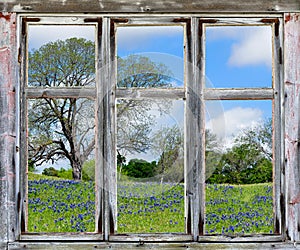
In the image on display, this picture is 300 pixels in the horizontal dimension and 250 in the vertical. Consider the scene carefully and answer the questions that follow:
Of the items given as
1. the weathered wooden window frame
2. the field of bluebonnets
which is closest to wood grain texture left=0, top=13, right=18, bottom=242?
the weathered wooden window frame

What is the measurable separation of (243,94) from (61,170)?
1290 millimetres

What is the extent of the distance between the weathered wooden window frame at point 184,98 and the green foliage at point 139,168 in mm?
480

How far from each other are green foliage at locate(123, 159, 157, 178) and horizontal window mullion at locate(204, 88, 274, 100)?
74cm

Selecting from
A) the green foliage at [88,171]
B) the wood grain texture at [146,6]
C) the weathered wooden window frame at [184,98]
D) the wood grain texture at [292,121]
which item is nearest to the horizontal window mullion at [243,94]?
the weathered wooden window frame at [184,98]

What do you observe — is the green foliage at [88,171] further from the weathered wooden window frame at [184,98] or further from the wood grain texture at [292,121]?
the wood grain texture at [292,121]

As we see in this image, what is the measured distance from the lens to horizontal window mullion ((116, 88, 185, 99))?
2.70m

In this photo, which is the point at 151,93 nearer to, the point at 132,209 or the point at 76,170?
the point at 76,170

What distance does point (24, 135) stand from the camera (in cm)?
270

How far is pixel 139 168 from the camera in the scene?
3.22 m

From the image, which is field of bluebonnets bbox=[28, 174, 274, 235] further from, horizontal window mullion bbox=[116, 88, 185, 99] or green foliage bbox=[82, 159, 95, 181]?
horizontal window mullion bbox=[116, 88, 185, 99]

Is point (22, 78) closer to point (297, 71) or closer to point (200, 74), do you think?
point (200, 74)

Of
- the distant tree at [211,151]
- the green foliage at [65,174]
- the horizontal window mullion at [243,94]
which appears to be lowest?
the green foliage at [65,174]

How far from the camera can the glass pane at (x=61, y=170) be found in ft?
10.6

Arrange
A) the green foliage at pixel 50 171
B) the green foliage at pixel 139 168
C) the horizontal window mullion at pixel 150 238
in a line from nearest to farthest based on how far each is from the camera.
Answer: the horizontal window mullion at pixel 150 238, the green foliage at pixel 139 168, the green foliage at pixel 50 171
